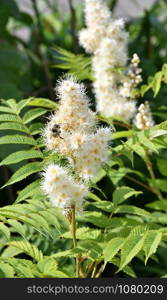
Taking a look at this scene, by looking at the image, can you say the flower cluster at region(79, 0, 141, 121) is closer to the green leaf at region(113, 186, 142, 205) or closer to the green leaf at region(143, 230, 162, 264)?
the green leaf at region(113, 186, 142, 205)

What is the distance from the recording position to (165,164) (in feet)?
8.98

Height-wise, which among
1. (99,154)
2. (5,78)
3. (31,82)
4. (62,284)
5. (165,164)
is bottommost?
(62,284)

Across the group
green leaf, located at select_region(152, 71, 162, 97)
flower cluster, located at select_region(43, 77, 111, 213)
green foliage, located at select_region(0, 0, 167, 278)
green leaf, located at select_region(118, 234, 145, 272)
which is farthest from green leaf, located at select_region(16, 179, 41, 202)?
green leaf, located at select_region(152, 71, 162, 97)

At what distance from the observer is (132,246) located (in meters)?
1.83

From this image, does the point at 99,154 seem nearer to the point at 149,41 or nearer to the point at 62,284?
the point at 62,284

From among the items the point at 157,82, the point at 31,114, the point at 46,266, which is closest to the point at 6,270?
the point at 46,266

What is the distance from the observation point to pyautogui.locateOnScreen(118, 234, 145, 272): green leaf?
1771mm

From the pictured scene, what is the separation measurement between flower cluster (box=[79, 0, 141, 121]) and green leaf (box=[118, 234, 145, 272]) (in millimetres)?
1098

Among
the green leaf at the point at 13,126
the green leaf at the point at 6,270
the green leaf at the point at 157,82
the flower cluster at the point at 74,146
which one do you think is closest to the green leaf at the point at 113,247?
the flower cluster at the point at 74,146

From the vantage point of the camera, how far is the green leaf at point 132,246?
177cm

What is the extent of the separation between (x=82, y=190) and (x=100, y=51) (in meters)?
1.17

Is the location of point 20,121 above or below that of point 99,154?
above

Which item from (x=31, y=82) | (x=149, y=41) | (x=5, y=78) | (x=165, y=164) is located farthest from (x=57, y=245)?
(x=149, y=41)

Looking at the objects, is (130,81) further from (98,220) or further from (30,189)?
(30,189)
